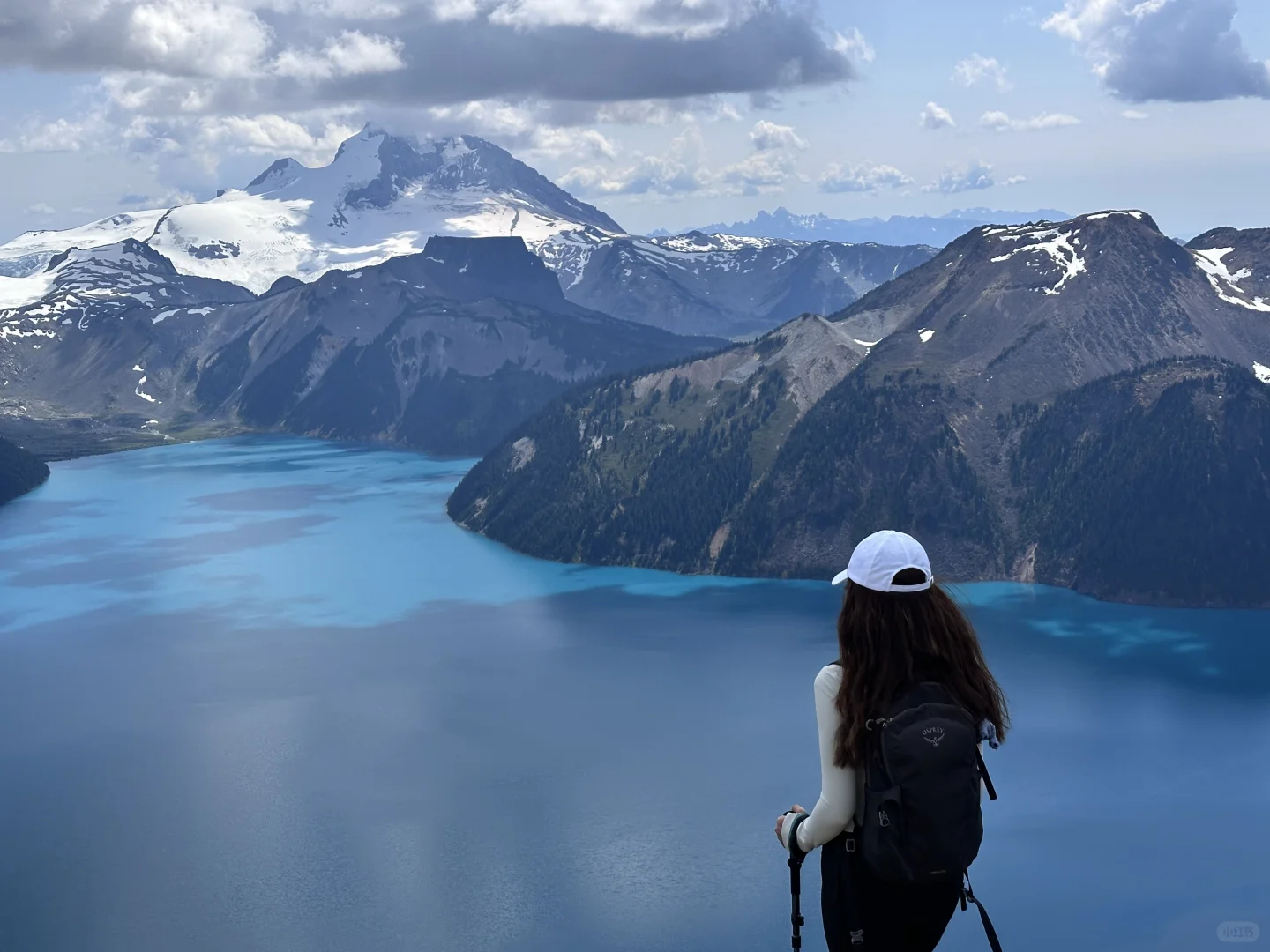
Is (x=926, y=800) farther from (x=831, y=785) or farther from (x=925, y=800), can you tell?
(x=831, y=785)

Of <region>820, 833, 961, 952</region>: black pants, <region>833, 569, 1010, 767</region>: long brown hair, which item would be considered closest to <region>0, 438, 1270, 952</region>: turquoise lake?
<region>820, 833, 961, 952</region>: black pants

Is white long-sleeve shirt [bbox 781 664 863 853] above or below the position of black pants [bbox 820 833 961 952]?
above

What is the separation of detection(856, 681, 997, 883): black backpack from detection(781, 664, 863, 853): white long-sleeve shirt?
0.27 m

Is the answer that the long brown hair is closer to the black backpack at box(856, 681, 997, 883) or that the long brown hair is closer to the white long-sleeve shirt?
the white long-sleeve shirt

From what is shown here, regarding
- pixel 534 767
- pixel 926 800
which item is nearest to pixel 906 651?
pixel 926 800

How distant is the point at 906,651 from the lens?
376 inches

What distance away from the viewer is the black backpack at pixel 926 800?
8.94m

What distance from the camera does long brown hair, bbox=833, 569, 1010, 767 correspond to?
30.8 ft

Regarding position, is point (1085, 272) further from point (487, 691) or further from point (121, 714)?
point (121, 714)

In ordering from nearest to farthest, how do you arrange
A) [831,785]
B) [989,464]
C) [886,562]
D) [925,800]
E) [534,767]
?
1. [925,800]
2. [831,785]
3. [886,562]
4. [534,767]
5. [989,464]

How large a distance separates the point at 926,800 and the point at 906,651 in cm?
109

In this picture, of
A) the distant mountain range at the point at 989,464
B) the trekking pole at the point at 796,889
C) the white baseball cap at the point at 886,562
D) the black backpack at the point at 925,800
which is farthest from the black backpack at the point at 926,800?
the distant mountain range at the point at 989,464

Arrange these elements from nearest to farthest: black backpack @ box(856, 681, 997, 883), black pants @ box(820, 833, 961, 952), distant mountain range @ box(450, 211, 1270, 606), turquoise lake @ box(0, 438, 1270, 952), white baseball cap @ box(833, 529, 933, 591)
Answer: black backpack @ box(856, 681, 997, 883), black pants @ box(820, 833, 961, 952), white baseball cap @ box(833, 529, 933, 591), turquoise lake @ box(0, 438, 1270, 952), distant mountain range @ box(450, 211, 1270, 606)

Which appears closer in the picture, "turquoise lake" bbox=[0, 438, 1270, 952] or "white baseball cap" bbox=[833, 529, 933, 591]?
"white baseball cap" bbox=[833, 529, 933, 591]
